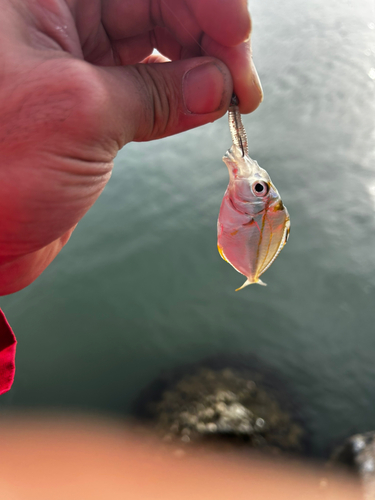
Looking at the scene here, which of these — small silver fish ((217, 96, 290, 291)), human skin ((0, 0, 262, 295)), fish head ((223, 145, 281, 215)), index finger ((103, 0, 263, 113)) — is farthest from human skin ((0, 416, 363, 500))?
index finger ((103, 0, 263, 113))

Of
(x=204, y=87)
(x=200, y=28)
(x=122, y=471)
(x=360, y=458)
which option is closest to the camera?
(x=204, y=87)

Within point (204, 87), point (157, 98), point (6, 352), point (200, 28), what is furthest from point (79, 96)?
point (6, 352)

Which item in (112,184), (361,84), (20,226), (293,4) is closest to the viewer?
(20,226)

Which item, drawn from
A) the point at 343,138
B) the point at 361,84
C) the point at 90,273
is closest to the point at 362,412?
the point at 90,273

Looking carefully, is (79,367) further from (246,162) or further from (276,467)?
(246,162)

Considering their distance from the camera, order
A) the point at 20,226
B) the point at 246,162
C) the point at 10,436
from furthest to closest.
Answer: the point at 10,436 < the point at 246,162 < the point at 20,226

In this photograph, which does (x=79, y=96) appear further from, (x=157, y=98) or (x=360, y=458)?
(x=360, y=458)
